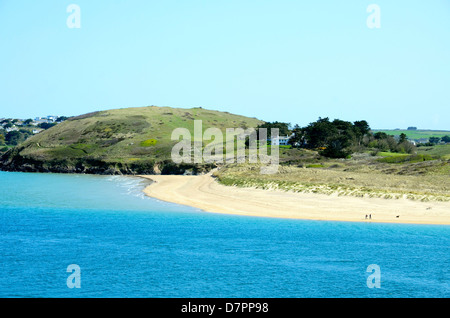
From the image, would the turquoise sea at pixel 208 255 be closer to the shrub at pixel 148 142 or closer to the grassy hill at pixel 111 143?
the grassy hill at pixel 111 143

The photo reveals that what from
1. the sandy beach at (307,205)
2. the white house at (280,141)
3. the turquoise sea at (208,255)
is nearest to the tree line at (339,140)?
the white house at (280,141)

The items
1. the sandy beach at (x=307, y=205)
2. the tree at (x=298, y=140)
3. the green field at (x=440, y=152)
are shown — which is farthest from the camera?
the tree at (x=298, y=140)

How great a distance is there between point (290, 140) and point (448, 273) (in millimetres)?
81242

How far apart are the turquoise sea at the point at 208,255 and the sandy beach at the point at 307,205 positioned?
2234 mm

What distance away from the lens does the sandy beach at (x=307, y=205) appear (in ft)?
146

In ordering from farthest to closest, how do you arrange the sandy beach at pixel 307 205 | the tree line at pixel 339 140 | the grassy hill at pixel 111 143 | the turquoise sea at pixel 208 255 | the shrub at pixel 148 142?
the shrub at pixel 148 142, the grassy hill at pixel 111 143, the tree line at pixel 339 140, the sandy beach at pixel 307 205, the turquoise sea at pixel 208 255

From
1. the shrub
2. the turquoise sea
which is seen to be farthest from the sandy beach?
the shrub

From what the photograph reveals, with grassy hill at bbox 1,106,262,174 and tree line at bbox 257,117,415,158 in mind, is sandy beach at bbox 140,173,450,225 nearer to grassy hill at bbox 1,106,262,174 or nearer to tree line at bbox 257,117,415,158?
grassy hill at bbox 1,106,262,174

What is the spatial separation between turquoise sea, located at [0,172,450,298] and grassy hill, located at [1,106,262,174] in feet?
155

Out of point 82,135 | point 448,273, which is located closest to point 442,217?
point 448,273

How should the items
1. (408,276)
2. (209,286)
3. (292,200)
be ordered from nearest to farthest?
(209,286), (408,276), (292,200)

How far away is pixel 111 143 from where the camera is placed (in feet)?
389

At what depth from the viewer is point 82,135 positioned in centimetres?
12675
